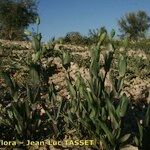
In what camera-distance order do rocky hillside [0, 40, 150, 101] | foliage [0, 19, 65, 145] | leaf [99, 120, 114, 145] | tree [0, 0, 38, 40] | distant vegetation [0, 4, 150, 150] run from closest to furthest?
leaf [99, 120, 114, 145] < distant vegetation [0, 4, 150, 150] < foliage [0, 19, 65, 145] < rocky hillside [0, 40, 150, 101] < tree [0, 0, 38, 40]

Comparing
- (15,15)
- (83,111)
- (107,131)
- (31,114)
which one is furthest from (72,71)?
(15,15)

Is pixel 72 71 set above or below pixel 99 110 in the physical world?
above

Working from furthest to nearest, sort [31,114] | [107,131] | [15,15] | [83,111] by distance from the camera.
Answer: [15,15]
[31,114]
[83,111]
[107,131]

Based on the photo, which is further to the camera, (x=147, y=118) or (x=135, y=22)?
(x=135, y=22)

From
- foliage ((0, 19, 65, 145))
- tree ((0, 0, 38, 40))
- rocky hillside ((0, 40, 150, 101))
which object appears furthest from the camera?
tree ((0, 0, 38, 40))

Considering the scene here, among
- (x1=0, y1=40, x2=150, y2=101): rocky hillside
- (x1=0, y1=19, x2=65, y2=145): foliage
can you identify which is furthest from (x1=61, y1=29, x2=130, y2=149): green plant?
(x1=0, y1=40, x2=150, y2=101): rocky hillside

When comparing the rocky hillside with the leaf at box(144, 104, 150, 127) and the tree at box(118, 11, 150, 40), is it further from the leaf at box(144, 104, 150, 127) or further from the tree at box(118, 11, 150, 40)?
the tree at box(118, 11, 150, 40)

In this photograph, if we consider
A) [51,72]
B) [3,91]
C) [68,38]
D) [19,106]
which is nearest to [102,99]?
[19,106]

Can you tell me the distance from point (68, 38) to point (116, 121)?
1310cm

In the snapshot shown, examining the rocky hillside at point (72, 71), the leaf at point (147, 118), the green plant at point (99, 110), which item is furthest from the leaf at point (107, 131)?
the rocky hillside at point (72, 71)

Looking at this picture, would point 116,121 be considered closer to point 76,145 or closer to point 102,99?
point 102,99

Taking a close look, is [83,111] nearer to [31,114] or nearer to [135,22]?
[31,114]

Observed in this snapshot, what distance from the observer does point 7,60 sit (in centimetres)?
920

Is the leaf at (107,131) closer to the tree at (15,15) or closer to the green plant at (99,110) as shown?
the green plant at (99,110)
